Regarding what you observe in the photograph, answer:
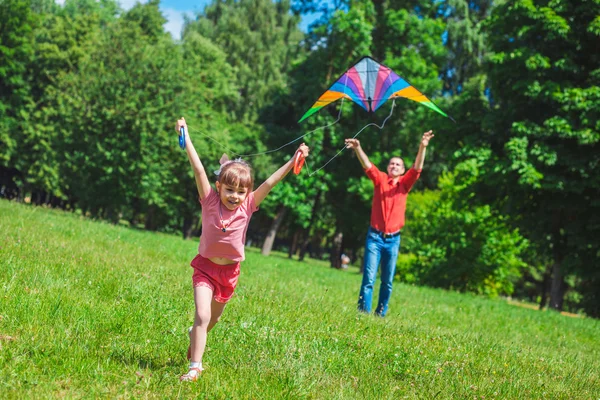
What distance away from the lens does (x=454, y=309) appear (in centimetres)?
1238

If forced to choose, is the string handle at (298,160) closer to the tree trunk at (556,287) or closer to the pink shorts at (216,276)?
the pink shorts at (216,276)

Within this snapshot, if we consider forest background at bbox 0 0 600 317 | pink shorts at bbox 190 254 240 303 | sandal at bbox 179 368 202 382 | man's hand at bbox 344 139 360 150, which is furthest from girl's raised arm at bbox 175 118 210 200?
forest background at bbox 0 0 600 317

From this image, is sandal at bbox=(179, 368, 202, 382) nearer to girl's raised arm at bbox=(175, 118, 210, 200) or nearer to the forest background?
girl's raised arm at bbox=(175, 118, 210, 200)

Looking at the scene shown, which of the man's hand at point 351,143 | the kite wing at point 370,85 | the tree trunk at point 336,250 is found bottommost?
the tree trunk at point 336,250

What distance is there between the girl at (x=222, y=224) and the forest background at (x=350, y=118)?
3.43 m

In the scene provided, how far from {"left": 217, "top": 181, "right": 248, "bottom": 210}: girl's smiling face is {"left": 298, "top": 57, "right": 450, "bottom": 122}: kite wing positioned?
4338mm

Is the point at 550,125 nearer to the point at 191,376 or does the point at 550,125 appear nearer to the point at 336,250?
the point at 191,376

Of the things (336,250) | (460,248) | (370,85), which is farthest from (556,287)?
(336,250)

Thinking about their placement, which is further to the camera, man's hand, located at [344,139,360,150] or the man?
the man

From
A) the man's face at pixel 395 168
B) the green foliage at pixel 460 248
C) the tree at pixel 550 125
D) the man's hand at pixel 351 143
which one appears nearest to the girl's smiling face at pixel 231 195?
the man's hand at pixel 351 143

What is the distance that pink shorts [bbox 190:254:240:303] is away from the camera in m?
4.91

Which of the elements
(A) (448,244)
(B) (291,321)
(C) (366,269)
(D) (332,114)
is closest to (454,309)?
(C) (366,269)

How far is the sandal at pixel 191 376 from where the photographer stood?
14.2 feet

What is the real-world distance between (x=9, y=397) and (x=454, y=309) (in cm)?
1029
